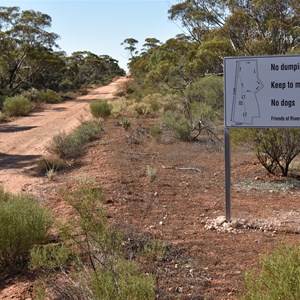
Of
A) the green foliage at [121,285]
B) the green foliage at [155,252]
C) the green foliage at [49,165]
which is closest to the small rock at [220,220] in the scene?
the green foliage at [155,252]

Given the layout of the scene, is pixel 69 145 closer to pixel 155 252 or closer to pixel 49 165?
pixel 49 165

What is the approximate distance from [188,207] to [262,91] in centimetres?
204

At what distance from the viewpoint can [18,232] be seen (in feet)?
15.1

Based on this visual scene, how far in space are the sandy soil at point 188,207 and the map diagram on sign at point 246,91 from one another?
4.44 ft

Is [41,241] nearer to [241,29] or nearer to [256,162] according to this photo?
[256,162]

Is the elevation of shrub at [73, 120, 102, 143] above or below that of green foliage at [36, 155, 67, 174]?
above

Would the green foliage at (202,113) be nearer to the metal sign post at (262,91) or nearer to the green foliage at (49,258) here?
the metal sign post at (262,91)

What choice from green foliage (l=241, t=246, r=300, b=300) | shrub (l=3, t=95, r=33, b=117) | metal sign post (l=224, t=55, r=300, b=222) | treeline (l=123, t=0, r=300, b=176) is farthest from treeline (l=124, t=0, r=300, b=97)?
green foliage (l=241, t=246, r=300, b=300)

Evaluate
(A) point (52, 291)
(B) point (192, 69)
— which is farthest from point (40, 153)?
(B) point (192, 69)

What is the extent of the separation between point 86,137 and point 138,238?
8.11 meters

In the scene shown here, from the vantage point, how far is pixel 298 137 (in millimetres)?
8352

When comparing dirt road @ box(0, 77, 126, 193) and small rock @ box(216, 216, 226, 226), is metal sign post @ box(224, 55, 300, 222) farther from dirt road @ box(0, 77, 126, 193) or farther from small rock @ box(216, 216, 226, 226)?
dirt road @ box(0, 77, 126, 193)

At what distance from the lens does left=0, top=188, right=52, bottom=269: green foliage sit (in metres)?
4.56

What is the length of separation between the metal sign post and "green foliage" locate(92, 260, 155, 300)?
2983 millimetres
